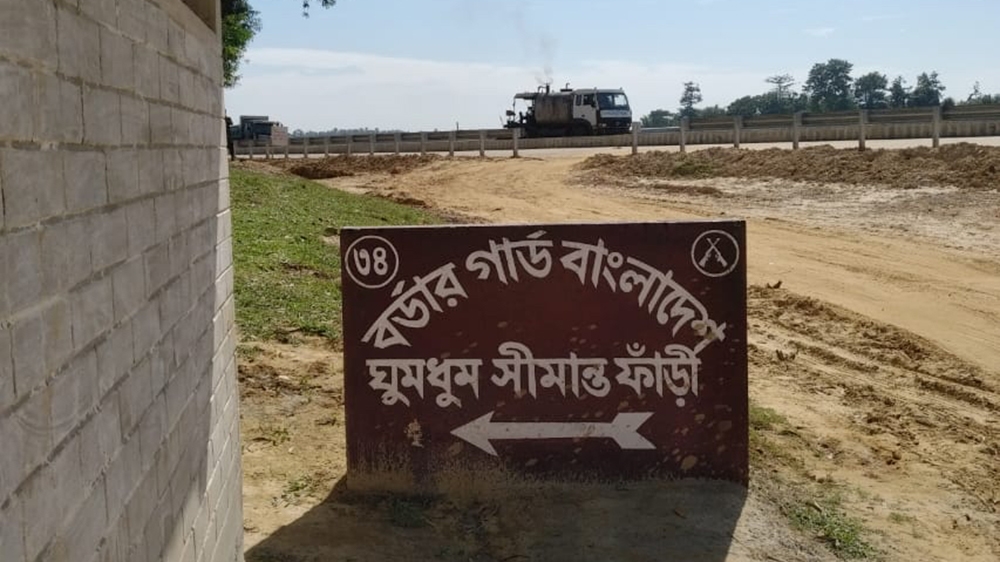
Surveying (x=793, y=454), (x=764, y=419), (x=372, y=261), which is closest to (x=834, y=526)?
(x=793, y=454)

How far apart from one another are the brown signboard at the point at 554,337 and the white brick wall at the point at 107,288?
57.2 inches

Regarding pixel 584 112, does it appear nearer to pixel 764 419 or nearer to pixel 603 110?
pixel 603 110

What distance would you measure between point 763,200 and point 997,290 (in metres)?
8.65

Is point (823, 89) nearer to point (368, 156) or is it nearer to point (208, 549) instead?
point (368, 156)

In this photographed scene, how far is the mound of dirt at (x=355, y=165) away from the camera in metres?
33.2

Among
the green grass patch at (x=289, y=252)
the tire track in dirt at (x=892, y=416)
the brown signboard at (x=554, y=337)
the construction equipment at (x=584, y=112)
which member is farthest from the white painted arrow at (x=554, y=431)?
the construction equipment at (x=584, y=112)

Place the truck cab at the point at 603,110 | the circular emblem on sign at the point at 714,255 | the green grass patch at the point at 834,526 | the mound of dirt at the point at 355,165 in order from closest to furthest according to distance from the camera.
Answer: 1. the green grass patch at the point at 834,526
2. the circular emblem on sign at the point at 714,255
3. the mound of dirt at the point at 355,165
4. the truck cab at the point at 603,110

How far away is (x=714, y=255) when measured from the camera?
5.35m

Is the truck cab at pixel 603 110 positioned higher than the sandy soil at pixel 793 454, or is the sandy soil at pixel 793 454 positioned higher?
the truck cab at pixel 603 110

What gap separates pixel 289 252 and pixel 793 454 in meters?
6.52

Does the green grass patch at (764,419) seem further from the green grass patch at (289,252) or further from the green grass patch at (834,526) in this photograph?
the green grass patch at (289,252)

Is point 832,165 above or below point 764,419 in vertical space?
above

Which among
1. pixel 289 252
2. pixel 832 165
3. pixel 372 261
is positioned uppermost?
pixel 832 165

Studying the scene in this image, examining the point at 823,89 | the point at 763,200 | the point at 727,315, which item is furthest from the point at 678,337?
the point at 823,89
